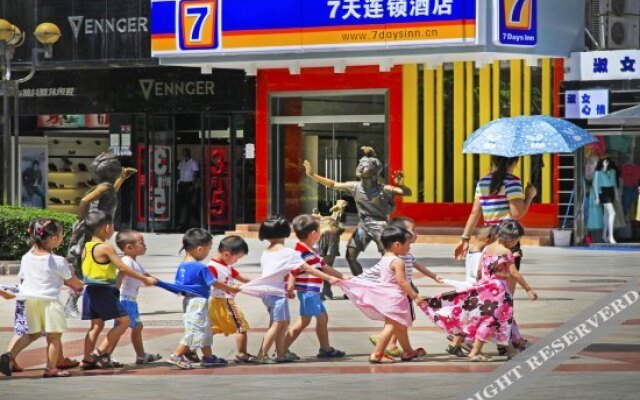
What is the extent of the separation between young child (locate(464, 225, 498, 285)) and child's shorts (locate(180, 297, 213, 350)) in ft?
7.96

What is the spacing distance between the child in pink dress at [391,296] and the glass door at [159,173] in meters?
22.8

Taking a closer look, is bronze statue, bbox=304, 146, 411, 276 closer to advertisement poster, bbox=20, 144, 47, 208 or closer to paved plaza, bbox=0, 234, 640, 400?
paved plaza, bbox=0, 234, 640, 400

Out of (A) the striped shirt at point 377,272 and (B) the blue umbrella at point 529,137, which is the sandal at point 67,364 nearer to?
(A) the striped shirt at point 377,272

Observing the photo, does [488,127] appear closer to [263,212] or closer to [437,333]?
[437,333]

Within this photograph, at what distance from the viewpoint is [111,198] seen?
54.4ft

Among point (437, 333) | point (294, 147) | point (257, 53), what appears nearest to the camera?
point (437, 333)

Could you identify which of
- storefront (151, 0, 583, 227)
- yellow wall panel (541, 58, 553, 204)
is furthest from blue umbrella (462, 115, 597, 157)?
yellow wall panel (541, 58, 553, 204)

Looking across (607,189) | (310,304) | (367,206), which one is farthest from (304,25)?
(310,304)

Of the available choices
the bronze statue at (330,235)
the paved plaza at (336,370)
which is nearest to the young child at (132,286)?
the paved plaza at (336,370)

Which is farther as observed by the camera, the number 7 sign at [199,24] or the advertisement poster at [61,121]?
the advertisement poster at [61,121]

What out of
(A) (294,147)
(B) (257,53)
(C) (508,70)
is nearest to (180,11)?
(B) (257,53)

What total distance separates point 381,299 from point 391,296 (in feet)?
0.28

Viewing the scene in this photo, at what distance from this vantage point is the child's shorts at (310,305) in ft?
42.5

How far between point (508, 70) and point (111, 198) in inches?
641
